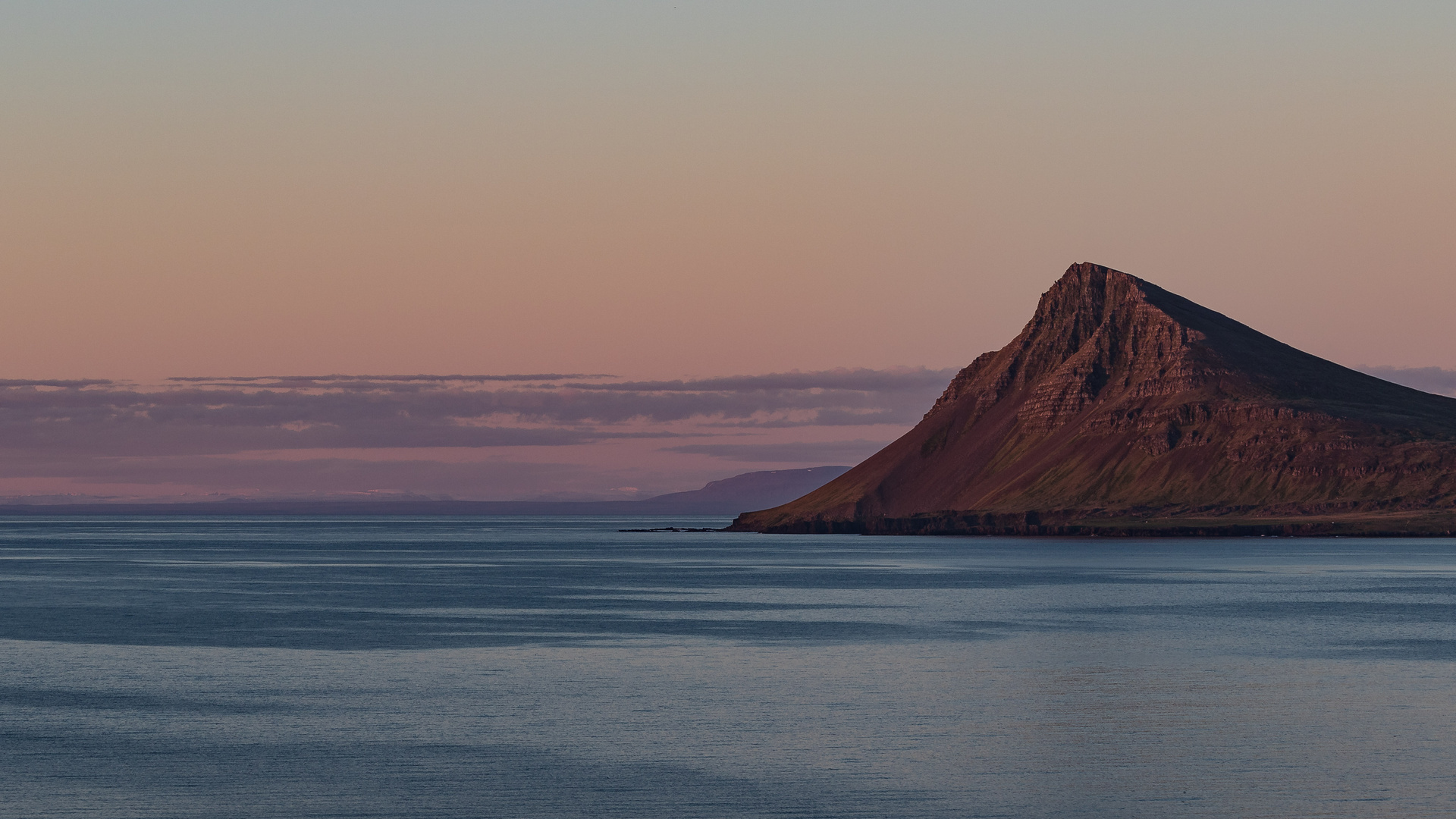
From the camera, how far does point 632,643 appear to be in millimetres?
73562

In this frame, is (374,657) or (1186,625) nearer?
(374,657)

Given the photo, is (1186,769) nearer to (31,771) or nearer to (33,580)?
(31,771)

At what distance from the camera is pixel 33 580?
136 meters

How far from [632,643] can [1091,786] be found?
38.4 meters

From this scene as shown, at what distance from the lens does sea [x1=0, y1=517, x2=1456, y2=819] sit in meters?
36.6

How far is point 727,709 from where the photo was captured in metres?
50.2

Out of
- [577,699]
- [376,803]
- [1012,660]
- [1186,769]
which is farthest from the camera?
[1012,660]

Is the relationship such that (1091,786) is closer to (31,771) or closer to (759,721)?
(759,721)

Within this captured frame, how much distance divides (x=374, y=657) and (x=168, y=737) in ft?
74.7

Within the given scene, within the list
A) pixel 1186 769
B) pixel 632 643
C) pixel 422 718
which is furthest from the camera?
pixel 632 643

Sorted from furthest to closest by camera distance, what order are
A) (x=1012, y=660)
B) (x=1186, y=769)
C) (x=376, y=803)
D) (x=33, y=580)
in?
(x=33, y=580) → (x=1012, y=660) → (x=1186, y=769) → (x=376, y=803)

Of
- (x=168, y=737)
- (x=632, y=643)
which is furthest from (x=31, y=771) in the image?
(x=632, y=643)

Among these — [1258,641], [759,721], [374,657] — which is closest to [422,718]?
[759,721]

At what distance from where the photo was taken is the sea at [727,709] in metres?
36.6
